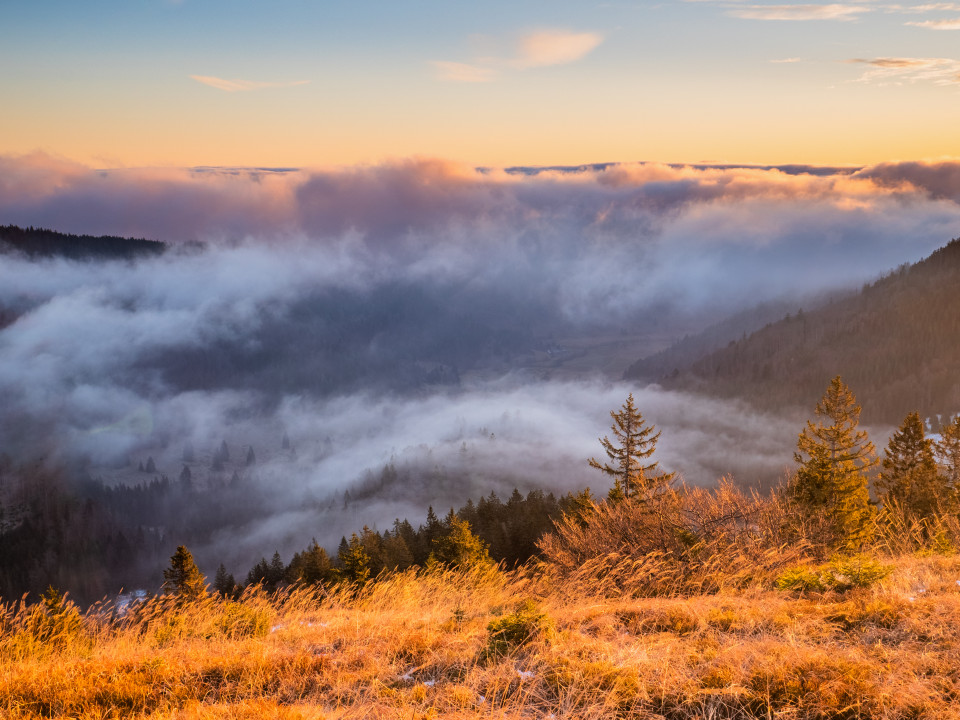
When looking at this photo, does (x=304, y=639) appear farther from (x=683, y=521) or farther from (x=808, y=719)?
(x=683, y=521)

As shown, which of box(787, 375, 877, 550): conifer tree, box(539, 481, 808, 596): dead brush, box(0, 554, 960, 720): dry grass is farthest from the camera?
box(787, 375, 877, 550): conifer tree

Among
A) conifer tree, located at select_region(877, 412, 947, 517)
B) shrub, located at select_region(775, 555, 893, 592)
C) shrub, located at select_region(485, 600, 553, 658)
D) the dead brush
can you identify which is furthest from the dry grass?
conifer tree, located at select_region(877, 412, 947, 517)

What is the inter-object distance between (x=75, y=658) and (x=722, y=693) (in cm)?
793

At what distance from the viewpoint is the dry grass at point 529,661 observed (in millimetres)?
5328

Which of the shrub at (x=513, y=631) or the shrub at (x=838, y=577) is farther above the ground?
the shrub at (x=513, y=631)

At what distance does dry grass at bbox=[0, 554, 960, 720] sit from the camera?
17.5 feet

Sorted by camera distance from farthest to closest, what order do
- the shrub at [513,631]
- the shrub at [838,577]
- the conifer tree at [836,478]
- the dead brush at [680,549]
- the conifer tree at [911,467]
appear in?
the conifer tree at [911,467] < the conifer tree at [836,478] < the dead brush at [680,549] < the shrub at [838,577] < the shrub at [513,631]

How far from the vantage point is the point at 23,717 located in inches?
217

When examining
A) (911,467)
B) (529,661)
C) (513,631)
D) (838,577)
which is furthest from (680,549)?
(911,467)

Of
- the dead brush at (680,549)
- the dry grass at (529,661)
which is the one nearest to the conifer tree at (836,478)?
the dead brush at (680,549)

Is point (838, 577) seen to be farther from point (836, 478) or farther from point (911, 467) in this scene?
point (911, 467)

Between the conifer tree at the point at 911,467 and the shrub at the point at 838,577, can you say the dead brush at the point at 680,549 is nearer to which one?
the shrub at the point at 838,577

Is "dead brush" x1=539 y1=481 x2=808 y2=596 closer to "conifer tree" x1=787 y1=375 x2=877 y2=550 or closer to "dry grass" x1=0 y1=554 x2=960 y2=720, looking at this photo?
"dry grass" x1=0 y1=554 x2=960 y2=720

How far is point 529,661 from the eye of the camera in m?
6.28
